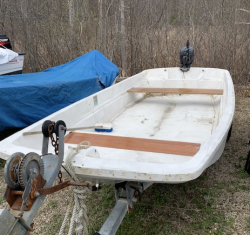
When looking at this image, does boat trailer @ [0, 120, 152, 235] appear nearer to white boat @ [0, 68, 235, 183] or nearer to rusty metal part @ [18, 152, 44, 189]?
rusty metal part @ [18, 152, 44, 189]

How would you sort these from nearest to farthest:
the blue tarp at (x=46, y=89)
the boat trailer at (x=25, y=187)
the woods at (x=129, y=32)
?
the boat trailer at (x=25, y=187), the blue tarp at (x=46, y=89), the woods at (x=129, y=32)

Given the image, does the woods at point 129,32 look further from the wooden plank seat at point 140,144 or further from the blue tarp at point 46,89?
the wooden plank seat at point 140,144

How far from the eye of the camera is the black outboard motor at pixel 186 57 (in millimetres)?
5238

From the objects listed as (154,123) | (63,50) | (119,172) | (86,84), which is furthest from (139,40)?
(119,172)

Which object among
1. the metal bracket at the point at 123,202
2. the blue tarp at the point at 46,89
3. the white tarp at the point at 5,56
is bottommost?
the metal bracket at the point at 123,202

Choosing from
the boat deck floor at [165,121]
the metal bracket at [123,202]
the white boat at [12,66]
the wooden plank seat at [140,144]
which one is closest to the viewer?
the metal bracket at [123,202]

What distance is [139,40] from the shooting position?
7246 millimetres

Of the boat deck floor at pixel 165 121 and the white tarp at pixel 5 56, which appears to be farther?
the white tarp at pixel 5 56

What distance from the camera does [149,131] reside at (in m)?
3.37

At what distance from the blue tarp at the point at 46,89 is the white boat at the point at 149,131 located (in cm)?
59

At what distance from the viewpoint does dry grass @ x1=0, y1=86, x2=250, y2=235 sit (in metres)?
2.30

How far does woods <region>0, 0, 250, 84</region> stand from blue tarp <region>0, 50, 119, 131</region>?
256cm

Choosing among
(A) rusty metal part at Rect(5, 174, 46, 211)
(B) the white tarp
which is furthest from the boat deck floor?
(B) the white tarp

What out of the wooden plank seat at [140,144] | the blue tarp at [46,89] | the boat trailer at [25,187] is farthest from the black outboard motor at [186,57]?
the boat trailer at [25,187]
